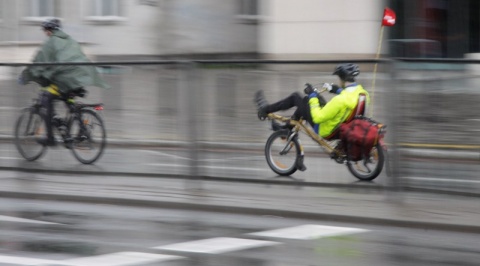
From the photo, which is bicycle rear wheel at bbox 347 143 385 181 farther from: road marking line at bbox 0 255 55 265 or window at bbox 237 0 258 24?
window at bbox 237 0 258 24

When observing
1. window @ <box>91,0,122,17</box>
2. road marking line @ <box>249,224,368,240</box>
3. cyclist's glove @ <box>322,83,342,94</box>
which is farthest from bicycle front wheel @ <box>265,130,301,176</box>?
window @ <box>91,0,122,17</box>

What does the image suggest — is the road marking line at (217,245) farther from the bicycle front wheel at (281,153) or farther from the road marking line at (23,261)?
the bicycle front wheel at (281,153)

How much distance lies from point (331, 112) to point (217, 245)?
3881 mm

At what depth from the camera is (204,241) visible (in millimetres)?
8859

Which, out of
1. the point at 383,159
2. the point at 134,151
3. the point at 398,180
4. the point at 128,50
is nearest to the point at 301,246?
the point at 398,180

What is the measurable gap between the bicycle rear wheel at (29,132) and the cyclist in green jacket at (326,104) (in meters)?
2.98

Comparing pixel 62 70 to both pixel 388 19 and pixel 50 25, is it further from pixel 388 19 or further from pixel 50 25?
pixel 388 19

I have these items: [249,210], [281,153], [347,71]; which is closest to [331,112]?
[281,153]

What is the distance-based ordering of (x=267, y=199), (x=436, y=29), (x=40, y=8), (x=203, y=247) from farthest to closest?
(x=40, y=8) → (x=436, y=29) → (x=267, y=199) → (x=203, y=247)

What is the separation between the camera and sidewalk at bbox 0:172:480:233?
9.84 metres

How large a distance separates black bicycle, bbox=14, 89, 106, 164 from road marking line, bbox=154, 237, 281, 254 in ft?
14.6

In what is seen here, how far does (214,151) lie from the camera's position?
11922 mm

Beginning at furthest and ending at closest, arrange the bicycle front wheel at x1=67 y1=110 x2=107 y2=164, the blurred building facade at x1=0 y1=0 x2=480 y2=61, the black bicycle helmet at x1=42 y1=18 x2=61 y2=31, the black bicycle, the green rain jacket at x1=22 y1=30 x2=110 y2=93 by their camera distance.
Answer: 1. the blurred building facade at x1=0 y1=0 x2=480 y2=61
2. the black bicycle helmet at x1=42 y1=18 x2=61 y2=31
3. the black bicycle
4. the bicycle front wheel at x1=67 y1=110 x2=107 y2=164
5. the green rain jacket at x1=22 y1=30 x2=110 y2=93

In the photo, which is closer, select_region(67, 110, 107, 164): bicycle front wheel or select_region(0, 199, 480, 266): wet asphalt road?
select_region(0, 199, 480, 266): wet asphalt road
